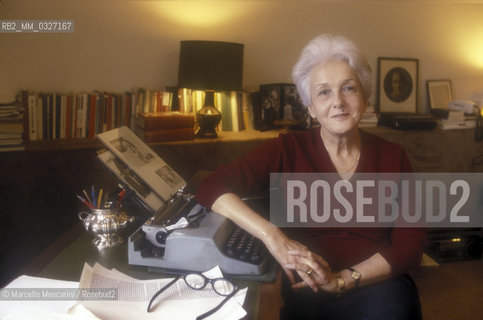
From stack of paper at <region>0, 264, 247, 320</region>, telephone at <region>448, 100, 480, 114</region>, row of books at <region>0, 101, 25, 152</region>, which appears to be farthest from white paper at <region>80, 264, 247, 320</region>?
telephone at <region>448, 100, 480, 114</region>

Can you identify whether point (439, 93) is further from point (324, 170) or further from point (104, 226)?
point (104, 226)

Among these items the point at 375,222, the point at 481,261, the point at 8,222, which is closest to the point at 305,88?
the point at 375,222

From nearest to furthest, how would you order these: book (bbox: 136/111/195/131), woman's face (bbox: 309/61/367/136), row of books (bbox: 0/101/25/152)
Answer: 1. woman's face (bbox: 309/61/367/136)
2. row of books (bbox: 0/101/25/152)
3. book (bbox: 136/111/195/131)

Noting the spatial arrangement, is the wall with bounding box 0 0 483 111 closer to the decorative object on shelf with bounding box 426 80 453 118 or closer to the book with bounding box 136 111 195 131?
the decorative object on shelf with bounding box 426 80 453 118

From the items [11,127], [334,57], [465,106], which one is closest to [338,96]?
[334,57]

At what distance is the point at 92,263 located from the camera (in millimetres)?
1061

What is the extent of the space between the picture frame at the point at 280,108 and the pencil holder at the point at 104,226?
1.59 metres

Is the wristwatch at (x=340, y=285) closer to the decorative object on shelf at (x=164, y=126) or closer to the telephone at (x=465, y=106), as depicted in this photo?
the decorative object on shelf at (x=164, y=126)

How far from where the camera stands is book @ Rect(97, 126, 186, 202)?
1.32 m

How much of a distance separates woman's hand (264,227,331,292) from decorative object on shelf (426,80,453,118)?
2442mm

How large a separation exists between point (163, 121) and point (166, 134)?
8cm

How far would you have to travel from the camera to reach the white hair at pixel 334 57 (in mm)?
1369

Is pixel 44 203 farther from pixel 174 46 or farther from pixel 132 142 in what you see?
pixel 174 46

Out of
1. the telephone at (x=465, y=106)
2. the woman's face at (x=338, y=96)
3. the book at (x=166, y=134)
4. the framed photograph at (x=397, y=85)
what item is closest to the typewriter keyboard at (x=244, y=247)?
the woman's face at (x=338, y=96)
